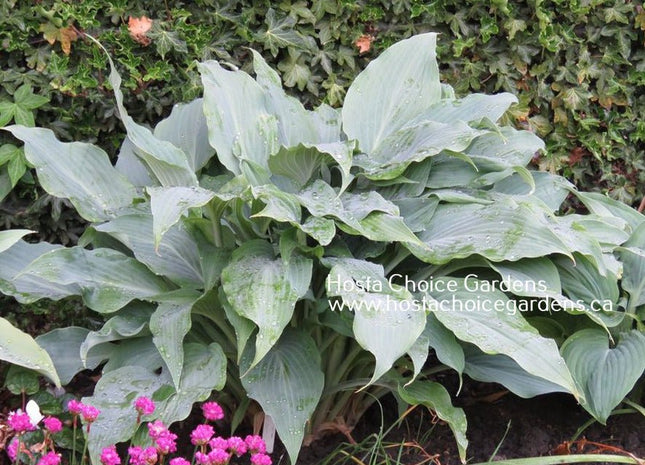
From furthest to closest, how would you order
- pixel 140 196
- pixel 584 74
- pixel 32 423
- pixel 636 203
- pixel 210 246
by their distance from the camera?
pixel 636 203 → pixel 584 74 → pixel 140 196 → pixel 210 246 → pixel 32 423

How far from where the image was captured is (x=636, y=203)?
3.81m

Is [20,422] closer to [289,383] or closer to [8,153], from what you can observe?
[289,383]

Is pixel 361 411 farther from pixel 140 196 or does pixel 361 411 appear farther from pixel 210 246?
pixel 140 196

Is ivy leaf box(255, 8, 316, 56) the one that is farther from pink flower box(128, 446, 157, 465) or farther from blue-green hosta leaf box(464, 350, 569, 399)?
pink flower box(128, 446, 157, 465)

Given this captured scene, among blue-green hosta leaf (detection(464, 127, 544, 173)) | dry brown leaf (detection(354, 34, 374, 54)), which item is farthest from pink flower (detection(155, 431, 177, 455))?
dry brown leaf (detection(354, 34, 374, 54))

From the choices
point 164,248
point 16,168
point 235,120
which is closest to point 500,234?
point 235,120

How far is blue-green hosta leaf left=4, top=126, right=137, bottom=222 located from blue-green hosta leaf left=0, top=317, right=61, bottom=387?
46 centimetres

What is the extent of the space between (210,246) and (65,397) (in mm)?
751

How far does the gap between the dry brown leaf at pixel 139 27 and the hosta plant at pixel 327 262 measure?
16.1 inches

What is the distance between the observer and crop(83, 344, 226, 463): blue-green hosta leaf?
216cm

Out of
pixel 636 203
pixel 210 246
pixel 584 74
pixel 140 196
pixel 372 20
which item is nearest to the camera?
pixel 210 246

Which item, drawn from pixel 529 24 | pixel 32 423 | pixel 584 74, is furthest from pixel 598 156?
pixel 32 423

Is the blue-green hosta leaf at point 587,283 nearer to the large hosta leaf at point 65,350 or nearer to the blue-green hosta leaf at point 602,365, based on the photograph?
the blue-green hosta leaf at point 602,365

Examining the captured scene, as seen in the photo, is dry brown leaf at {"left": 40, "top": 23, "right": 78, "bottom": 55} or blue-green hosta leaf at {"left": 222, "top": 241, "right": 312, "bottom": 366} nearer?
blue-green hosta leaf at {"left": 222, "top": 241, "right": 312, "bottom": 366}
